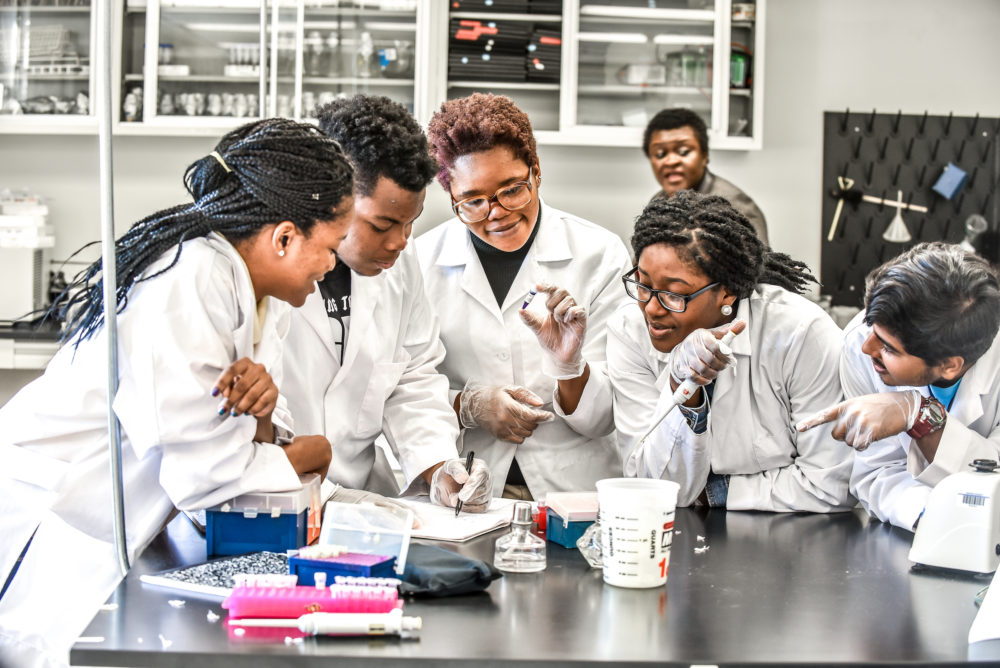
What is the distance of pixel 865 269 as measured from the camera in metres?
4.33

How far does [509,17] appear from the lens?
159 inches

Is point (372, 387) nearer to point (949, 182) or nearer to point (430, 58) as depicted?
point (430, 58)

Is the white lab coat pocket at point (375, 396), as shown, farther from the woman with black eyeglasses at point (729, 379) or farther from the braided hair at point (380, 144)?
the woman with black eyeglasses at point (729, 379)

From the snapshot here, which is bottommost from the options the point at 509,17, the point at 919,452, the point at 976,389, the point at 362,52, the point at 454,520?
the point at 454,520

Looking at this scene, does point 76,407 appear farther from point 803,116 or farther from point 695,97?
point 803,116

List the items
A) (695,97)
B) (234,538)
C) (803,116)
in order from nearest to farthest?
(234,538)
(695,97)
(803,116)

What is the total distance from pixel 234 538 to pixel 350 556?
0.72ft

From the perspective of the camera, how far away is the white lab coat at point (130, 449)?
3.88 feet

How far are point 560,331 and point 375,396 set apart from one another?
14.3 inches

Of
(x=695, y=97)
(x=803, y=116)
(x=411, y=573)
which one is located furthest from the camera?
(x=803, y=116)

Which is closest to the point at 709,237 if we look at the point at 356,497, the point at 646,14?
the point at 356,497

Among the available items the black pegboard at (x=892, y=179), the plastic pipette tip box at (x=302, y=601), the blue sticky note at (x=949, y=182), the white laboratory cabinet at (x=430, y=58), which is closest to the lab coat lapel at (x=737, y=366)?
the plastic pipette tip box at (x=302, y=601)

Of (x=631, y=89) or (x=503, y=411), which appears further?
(x=631, y=89)

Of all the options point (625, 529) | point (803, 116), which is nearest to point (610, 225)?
point (803, 116)
